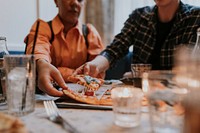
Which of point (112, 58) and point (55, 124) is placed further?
point (112, 58)

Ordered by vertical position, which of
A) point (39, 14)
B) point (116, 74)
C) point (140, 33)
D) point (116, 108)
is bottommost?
point (116, 74)

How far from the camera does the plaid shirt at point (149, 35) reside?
4.53ft

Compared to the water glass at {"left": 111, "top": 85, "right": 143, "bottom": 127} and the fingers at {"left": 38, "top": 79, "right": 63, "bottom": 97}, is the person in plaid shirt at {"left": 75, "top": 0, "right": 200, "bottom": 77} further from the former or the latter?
the water glass at {"left": 111, "top": 85, "right": 143, "bottom": 127}

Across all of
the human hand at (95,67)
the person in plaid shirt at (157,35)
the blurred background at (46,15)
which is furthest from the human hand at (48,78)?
the blurred background at (46,15)

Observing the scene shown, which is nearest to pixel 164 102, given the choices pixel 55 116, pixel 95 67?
pixel 55 116

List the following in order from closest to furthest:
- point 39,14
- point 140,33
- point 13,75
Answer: point 13,75
point 140,33
point 39,14

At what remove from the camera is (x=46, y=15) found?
2805 mm

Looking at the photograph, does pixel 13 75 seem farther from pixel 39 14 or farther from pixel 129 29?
pixel 39 14

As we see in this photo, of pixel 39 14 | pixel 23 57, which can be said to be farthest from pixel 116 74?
pixel 39 14

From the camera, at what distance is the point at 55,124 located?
1.74ft

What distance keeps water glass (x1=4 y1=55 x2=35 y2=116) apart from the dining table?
29 millimetres

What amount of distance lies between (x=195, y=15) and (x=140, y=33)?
296 millimetres

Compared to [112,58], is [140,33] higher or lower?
higher

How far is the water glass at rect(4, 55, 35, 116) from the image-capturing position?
2.04 ft
